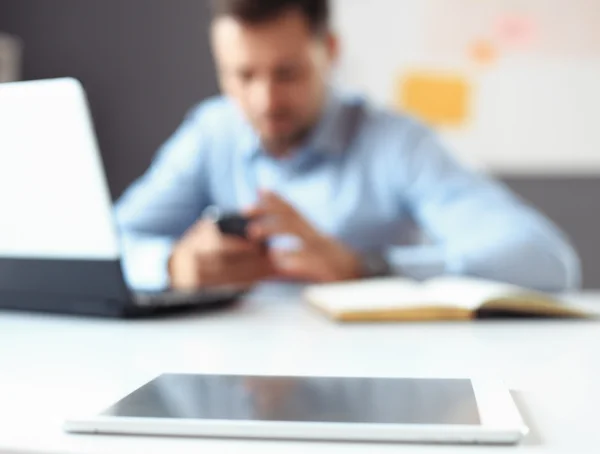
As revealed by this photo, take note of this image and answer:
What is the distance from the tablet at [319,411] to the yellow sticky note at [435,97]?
1.66 m

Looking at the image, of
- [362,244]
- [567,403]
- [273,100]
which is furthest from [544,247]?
[567,403]

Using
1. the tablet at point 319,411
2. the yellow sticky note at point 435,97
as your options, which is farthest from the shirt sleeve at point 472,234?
the tablet at point 319,411

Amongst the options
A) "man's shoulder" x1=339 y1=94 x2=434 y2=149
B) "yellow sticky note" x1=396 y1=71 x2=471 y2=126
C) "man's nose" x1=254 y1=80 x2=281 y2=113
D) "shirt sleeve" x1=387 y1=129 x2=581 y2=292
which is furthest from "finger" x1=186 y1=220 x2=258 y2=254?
"yellow sticky note" x1=396 y1=71 x2=471 y2=126

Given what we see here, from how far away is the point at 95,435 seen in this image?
0.39 meters

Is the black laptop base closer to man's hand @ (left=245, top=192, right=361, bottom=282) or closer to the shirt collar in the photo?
man's hand @ (left=245, top=192, right=361, bottom=282)

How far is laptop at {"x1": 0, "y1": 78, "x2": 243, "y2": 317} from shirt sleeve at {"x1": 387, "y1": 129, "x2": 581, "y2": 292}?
50cm

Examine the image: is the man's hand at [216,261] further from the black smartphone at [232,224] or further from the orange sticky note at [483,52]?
the orange sticky note at [483,52]

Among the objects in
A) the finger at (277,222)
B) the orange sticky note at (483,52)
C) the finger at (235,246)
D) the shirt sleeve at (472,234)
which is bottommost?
the shirt sleeve at (472,234)

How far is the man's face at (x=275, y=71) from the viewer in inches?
57.0

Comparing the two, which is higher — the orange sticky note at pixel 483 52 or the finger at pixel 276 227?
the orange sticky note at pixel 483 52

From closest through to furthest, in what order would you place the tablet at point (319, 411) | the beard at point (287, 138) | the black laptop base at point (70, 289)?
the tablet at point (319, 411) → the black laptop base at point (70, 289) → the beard at point (287, 138)

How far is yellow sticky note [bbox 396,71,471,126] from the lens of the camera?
2070 mm

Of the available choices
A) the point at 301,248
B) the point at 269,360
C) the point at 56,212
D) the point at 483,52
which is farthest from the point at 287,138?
the point at 269,360

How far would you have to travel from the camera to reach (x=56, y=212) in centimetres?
74
